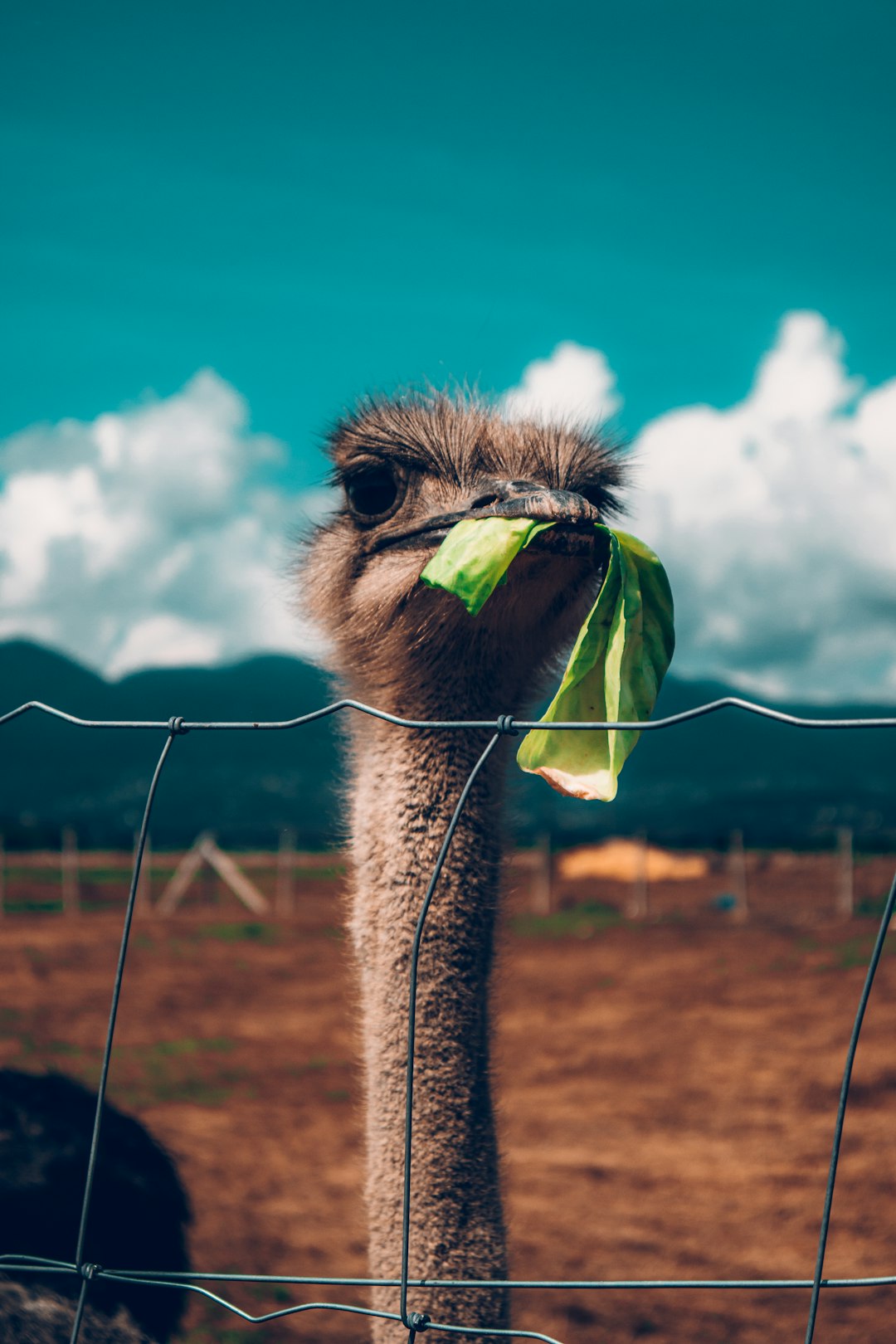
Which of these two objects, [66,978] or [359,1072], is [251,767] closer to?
[66,978]

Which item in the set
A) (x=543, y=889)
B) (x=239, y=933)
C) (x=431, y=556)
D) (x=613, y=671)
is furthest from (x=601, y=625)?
(x=543, y=889)

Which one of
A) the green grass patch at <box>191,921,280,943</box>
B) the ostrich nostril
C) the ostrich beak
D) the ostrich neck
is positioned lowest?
the green grass patch at <box>191,921,280,943</box>

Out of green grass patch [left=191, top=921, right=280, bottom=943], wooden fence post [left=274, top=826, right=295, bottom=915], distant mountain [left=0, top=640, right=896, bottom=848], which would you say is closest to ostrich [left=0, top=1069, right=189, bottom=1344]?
green grass patch [left=191, top=921, right=280, bottom=943]

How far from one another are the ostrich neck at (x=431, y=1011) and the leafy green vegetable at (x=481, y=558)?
48cm

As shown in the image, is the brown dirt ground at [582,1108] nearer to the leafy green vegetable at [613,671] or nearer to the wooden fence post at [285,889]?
the leafy green vegetable at [613,671]

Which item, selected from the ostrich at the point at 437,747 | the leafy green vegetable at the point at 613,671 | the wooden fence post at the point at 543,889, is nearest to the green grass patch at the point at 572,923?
the wooden fence post at the point at 543,889

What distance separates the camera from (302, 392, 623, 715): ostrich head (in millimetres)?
2506

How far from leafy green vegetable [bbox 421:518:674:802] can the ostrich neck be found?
1.46 ft

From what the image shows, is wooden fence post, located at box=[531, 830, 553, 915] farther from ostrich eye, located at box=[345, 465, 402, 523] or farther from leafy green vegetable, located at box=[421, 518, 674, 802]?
leafy green vegetable, located at box=[421, 518, 674, 802]

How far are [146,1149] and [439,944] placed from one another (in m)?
2.21

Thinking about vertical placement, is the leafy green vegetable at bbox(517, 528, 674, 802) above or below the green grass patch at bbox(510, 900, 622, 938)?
above

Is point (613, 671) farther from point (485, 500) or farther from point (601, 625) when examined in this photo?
point (485, 500)

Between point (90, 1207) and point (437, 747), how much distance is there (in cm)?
191

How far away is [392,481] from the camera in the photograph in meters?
2.63
